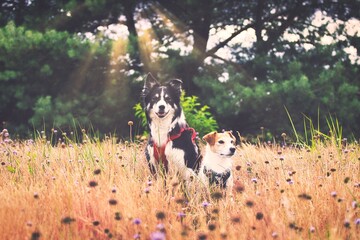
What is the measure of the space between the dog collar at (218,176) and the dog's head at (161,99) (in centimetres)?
89

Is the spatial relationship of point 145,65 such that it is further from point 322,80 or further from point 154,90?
point 154,90

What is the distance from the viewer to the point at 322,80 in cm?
1087

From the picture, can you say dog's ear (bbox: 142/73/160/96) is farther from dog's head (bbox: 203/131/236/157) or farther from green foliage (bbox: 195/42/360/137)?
green foliage (bbox: 195/42/360/137)

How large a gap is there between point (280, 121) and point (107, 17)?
6891 mm

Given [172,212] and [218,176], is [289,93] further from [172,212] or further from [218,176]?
[172,212]

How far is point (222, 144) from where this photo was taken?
3768mm

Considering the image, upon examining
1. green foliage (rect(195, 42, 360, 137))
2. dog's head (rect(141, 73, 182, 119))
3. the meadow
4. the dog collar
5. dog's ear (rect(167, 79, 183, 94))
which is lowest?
green foliage (rect(195, 42, 360, 137))

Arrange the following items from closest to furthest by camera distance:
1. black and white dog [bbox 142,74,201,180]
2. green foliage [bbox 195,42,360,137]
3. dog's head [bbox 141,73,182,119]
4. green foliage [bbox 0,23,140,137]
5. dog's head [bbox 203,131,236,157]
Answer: dog's head [bbox 203,131,236,157] → black and white dog [bbox 142,74,201,180] → dog's head [bbox 141,73,182,119] → green foliage [bbox 0,23,140,137] → green foliage [bbox 195,42,360,137]

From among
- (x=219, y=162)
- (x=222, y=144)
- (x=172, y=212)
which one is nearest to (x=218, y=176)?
(x=219, y=162)

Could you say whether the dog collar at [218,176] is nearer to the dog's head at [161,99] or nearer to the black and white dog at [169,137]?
the black and white dog at [169,137]

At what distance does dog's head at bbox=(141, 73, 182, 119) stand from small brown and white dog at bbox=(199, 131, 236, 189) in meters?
0.69

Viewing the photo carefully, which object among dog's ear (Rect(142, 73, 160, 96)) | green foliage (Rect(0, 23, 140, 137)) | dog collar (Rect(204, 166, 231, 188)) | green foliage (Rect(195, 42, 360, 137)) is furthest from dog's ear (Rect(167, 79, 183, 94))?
green foliage (Rect(195, 42, 360, 137))

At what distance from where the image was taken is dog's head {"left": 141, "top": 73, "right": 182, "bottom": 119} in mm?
4336

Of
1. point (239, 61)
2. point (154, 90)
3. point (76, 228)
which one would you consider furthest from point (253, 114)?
point (76, 228)
